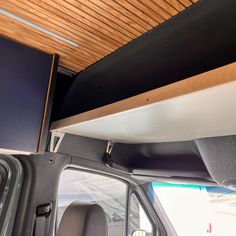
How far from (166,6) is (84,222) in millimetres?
1221

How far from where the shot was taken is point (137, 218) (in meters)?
2.57

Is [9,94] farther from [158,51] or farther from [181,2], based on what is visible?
[181,2]

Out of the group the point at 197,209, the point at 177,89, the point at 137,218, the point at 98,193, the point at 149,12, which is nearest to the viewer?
the point at 177,89

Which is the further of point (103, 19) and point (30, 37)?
point (30, 37)

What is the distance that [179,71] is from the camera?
1219 millimetres

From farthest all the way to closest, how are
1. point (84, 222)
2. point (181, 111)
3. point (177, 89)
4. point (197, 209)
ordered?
point (197, 209)
point (84, 222)
point (181, 111)
point (177, 89)

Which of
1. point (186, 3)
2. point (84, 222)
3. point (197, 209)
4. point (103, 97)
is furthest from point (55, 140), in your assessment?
point (197, 209)

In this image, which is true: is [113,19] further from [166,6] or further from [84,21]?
[166,6]

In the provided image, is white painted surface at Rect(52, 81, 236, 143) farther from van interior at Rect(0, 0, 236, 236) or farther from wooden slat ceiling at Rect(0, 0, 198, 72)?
wooden slat ceiling at Rect(0, 0, 198, 72)

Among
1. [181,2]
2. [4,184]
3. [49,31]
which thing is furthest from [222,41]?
[4,184]

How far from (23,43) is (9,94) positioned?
11.4 inches

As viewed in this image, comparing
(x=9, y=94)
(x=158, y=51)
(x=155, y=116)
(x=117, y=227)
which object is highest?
(x=158, y=51)

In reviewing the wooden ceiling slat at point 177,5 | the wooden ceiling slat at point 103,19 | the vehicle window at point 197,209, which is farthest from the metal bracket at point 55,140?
the vehicle window at point 197,209

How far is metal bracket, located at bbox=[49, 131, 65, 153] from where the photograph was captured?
1.68 m
